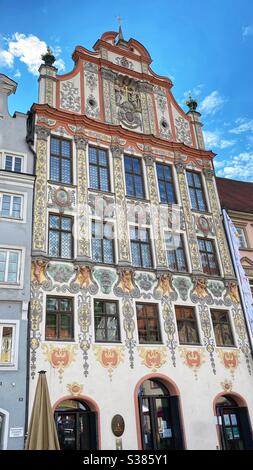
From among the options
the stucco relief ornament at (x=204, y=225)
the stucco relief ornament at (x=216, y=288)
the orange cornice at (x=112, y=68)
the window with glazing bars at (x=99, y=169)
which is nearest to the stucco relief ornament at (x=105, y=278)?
the window with glazing bars at (x=99, y=169)

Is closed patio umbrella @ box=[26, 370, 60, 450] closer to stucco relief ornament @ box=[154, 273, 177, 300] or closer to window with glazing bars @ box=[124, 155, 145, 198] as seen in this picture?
stucco relief ornament @ box=[154, 273, 177, 300]

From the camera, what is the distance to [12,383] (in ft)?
40.2

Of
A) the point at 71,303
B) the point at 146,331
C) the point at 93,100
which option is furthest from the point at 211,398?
the point at 93,100

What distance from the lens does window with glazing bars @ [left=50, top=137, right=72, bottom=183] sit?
17.1 meters

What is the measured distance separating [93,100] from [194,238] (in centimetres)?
887

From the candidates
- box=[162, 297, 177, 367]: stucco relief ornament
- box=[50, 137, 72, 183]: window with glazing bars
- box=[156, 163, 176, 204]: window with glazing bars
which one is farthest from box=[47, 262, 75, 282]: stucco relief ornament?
box=[156, 163, 176, 204]: window with glazing bars

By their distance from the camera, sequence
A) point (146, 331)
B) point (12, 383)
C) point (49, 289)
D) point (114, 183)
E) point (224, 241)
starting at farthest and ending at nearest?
1. point (224, 241)
2. point (114, 183)
3. point (146, 331)
4. point (49, 289)
5. point (12, 383)

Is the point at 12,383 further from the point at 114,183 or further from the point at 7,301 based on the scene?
the point at 114,183

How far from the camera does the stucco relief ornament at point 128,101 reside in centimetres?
2062

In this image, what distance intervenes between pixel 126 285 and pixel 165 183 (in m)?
6.53

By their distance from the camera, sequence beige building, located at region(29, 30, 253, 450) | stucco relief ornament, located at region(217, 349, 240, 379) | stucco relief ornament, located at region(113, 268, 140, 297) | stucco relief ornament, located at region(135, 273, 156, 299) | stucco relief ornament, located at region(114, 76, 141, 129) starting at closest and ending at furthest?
1. beige building, located at region(29, 30, 253, 450)
2. stucco relief ornament, located at region(113, 268, 140, 297)
3. stucco relief ornament, located at region(135, 273, 156, 299)
4. stucco relief ornament, located at region(217, 349, 240, 379)
5. stucco relief ornament, located at region(114, 76, 141, 129)

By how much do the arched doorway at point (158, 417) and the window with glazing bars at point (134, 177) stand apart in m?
8.62

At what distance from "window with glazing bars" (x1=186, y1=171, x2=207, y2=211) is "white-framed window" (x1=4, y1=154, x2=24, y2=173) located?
29.2 ft

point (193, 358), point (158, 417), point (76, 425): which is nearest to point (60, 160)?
point (193, 358)
